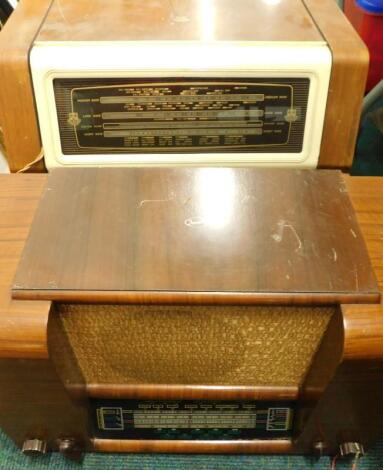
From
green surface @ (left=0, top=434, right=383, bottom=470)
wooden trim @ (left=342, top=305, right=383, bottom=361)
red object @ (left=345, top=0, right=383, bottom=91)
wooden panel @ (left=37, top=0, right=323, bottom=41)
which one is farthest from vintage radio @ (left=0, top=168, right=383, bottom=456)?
red object @ (left=345, top=0, right=383, bottom=91)

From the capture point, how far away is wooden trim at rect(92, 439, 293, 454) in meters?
1.01

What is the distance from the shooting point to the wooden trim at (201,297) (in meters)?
0.68

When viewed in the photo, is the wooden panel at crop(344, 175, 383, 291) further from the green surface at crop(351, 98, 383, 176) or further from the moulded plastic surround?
the green surface at crop(351, 98, 383, 176)

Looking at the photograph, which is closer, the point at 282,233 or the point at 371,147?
the point at 282,233

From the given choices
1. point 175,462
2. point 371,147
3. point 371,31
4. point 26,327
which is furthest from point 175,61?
point 371,147

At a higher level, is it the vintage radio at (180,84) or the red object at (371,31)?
the vintage radio at (180,84)

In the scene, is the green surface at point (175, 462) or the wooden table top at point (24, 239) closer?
the wooden table top at point (24, 239)

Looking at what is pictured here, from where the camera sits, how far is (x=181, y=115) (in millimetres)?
950

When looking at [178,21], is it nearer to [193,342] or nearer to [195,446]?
[193,342]

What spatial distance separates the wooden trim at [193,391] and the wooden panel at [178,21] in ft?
1.88

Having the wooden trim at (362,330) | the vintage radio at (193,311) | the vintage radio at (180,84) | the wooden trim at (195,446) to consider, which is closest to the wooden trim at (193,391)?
the vintage radio at (193,311)

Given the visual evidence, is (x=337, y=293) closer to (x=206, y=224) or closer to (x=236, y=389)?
(x=206, y=224)

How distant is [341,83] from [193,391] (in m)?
0.56

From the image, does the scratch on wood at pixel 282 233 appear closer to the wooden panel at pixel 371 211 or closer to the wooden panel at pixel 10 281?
the wooden panel at pixel 371 211
